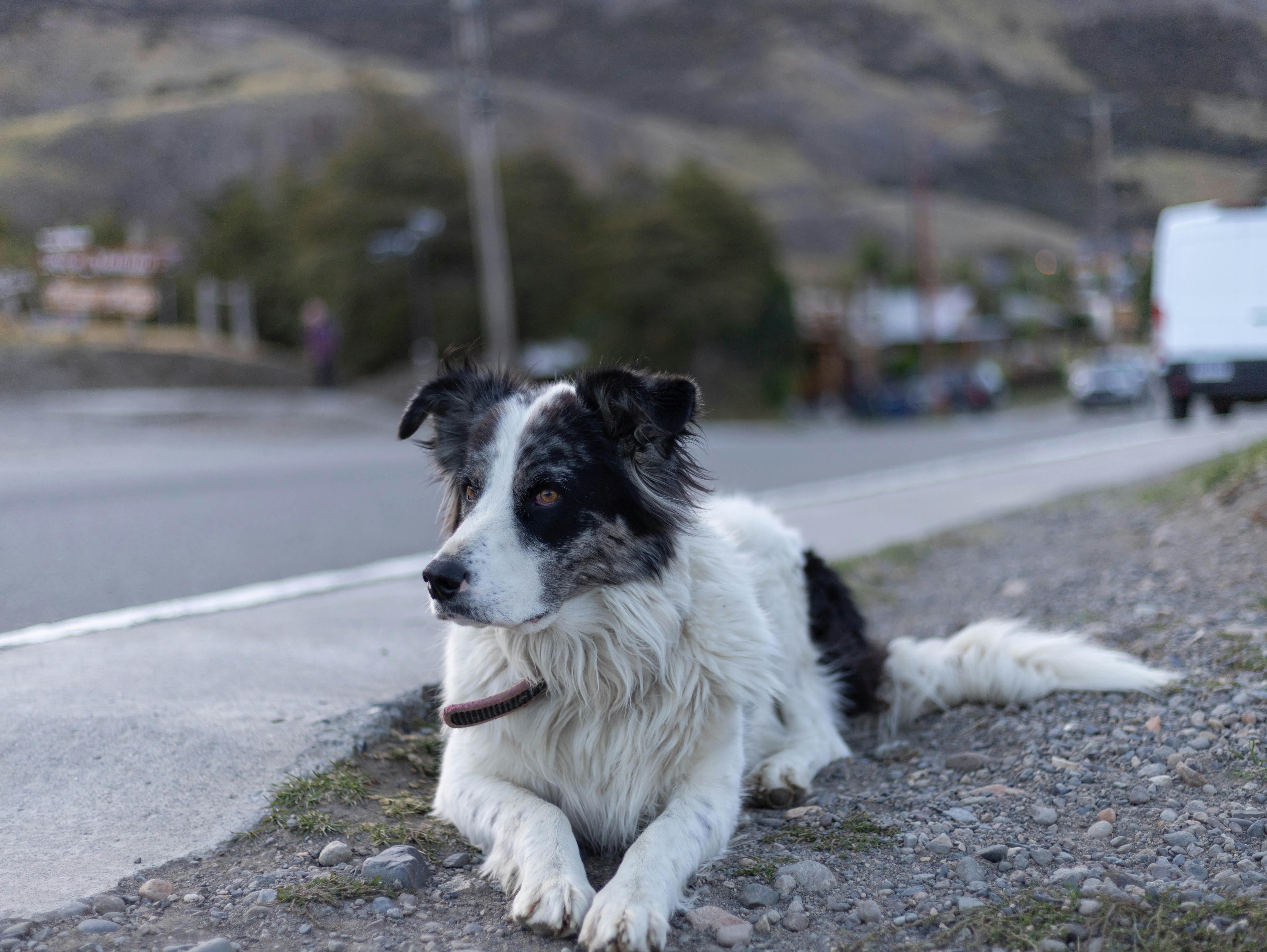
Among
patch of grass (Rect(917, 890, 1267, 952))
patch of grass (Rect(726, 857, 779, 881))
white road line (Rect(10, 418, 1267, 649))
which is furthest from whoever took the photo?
white road line (Rect(10, 418, 1267, 649))

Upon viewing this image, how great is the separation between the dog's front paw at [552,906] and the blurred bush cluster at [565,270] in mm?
45671

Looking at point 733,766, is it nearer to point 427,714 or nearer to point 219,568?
point 427,714

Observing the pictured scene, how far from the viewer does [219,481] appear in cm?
1270

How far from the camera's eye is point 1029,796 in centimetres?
345

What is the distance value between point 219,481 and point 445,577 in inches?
422

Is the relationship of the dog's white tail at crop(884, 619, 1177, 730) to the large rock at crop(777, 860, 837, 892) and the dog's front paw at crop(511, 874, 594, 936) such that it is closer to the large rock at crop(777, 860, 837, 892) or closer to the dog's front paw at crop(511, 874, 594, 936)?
the large rock at crop(777, 860, 837, 892)

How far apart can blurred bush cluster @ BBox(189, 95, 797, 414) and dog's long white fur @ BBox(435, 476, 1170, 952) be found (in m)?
44.8

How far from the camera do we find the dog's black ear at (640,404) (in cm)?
330

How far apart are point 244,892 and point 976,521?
7.65 m

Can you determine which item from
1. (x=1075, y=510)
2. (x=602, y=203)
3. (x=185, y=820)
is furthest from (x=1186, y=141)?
(x=602, y=203)

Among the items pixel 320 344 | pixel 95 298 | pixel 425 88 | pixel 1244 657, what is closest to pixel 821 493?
pixel 1244 657

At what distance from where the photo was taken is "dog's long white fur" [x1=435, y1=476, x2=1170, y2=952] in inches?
113

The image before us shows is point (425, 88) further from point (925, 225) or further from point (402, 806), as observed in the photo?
A: point (402, 806)

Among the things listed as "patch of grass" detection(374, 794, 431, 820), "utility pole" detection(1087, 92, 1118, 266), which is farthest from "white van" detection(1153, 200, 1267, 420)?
"utility pole" detection(1087, 92, 1118, 266)
